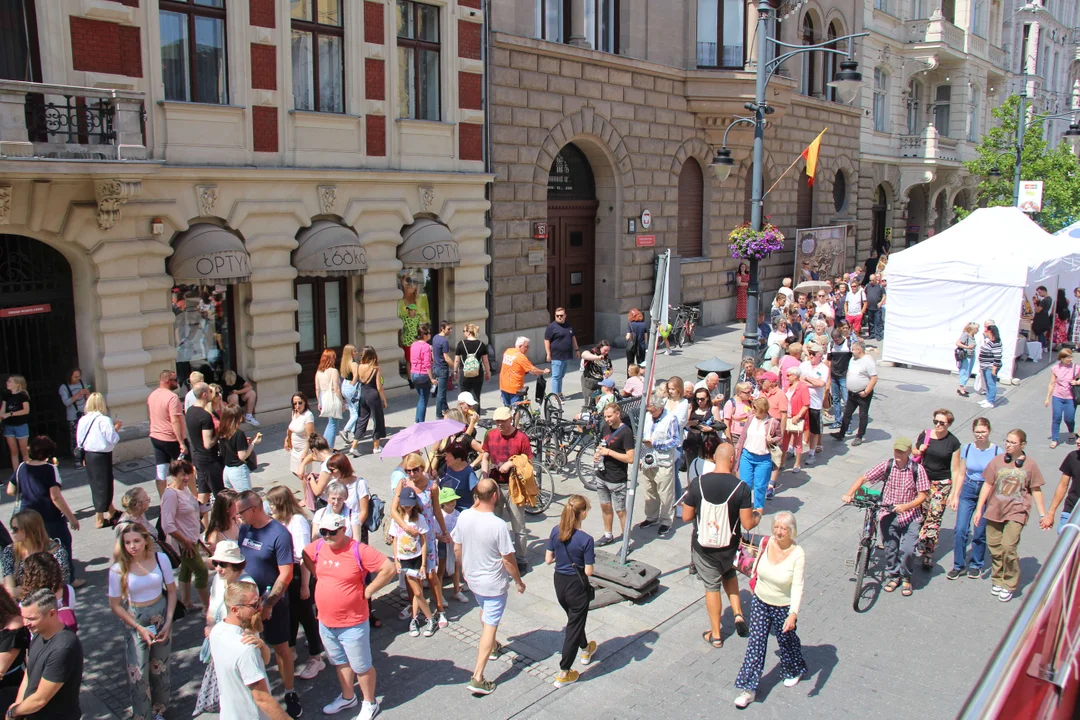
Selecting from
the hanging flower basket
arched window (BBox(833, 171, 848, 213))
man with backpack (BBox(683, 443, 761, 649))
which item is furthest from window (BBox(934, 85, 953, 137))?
man with backpack (BBox(683, 443, 761, 649))

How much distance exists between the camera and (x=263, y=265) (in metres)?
14.4

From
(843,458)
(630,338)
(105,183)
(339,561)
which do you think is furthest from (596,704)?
(630,338)

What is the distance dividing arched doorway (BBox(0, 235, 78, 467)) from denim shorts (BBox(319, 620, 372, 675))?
7.71 metres

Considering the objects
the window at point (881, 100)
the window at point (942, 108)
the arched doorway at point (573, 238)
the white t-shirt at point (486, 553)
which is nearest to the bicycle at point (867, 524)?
the white t-shirt at point (486, 553)

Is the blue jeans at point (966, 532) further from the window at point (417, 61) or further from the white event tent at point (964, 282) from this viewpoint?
the window at point (417, 61)

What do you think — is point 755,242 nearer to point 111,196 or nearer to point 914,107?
→ point 111,196

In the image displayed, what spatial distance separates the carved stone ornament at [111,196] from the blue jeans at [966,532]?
10.8 meters

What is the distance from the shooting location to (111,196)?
1191 cm

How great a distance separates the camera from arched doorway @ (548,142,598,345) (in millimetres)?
21094

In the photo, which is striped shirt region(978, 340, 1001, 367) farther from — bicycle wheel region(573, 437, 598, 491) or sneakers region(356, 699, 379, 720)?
sneakers region(356, 699, 379, 720)

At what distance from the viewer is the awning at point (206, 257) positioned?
42.7ft

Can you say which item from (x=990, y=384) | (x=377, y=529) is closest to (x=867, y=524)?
(x=377, y=529)

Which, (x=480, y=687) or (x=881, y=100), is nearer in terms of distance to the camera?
(x=480, y=687)

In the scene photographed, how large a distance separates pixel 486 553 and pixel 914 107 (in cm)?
3632
